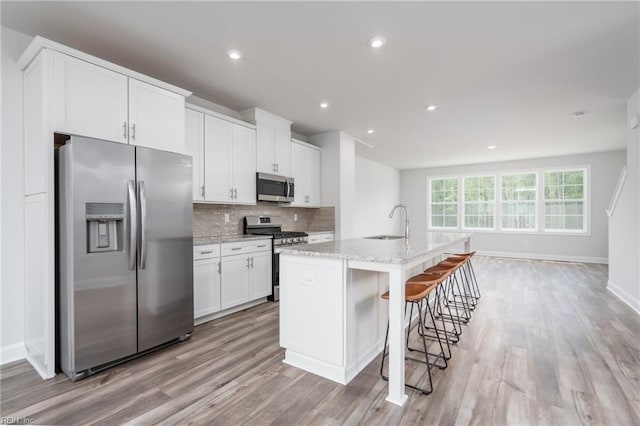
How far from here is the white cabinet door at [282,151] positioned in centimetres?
453

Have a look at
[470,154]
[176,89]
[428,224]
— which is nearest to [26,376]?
[176,89]

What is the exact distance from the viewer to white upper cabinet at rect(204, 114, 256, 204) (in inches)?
142

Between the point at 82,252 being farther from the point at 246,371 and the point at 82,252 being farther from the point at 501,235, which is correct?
the point at 501,235

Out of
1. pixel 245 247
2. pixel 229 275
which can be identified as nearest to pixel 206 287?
pixel 229 275

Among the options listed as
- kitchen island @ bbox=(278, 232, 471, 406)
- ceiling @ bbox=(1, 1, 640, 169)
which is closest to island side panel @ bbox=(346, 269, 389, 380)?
kitchen island @ bbox=(278, 232, 471, 406)

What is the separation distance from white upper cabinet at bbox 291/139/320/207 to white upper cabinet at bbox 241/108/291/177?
17cm

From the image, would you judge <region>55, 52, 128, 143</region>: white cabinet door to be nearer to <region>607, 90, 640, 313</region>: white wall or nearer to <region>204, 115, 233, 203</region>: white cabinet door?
<region>204, 115, 233, 203</region>: white cabinet door

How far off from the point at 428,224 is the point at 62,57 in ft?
30.0

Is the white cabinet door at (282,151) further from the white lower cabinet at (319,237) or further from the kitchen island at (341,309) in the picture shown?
the kitchen island at (341,309)

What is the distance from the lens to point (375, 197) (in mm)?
8539

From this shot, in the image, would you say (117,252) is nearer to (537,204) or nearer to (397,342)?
(397,342)

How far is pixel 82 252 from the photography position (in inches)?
85.7

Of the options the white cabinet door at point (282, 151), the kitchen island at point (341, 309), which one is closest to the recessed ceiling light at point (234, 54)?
the white cabinet door at point (282, 151)

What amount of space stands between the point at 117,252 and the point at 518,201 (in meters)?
9.04
